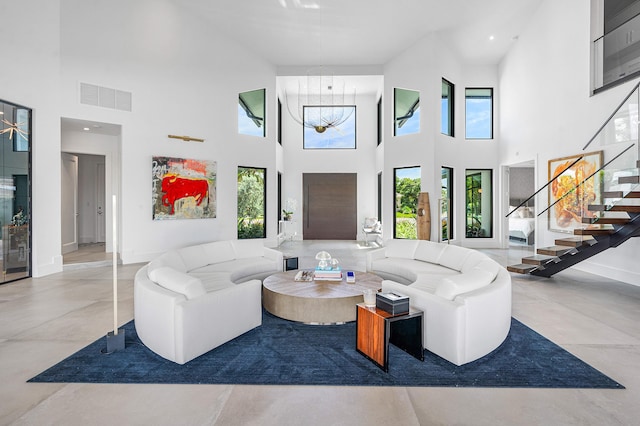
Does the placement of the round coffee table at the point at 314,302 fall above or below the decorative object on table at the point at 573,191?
below

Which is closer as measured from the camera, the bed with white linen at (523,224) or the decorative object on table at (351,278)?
the decorative object on table at (351,278)

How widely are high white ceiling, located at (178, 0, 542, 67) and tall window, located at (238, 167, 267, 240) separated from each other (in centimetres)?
347

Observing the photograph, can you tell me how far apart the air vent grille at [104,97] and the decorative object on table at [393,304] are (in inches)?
274

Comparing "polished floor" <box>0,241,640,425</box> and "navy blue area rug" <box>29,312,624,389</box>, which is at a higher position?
"navy blue area rug" <box>29,312,624,389</box>

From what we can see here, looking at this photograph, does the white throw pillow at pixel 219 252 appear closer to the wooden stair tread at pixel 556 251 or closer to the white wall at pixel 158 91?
the white wall at pixel 158 91

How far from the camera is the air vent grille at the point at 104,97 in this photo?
20.6ft

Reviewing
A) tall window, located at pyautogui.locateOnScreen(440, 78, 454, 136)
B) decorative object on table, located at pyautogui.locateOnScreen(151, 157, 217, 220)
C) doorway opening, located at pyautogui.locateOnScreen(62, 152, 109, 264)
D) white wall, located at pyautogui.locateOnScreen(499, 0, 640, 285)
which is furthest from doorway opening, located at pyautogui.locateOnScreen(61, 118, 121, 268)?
white wall, located at pyautogui.locateOnScreen(499, 0, 640, 285)

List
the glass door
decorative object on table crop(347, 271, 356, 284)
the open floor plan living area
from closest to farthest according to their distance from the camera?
the open floor plan living area → decorative object on table crop(347, 271, 356, 284) → the glass door

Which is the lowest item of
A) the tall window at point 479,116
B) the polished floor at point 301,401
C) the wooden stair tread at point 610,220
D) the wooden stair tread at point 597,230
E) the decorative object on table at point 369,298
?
the polished floor at point 301,401

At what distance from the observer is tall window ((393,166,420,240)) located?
8729 millimetres

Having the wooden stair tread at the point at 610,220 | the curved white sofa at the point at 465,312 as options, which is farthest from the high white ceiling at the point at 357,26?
the curved white sofa at the point at 465,312

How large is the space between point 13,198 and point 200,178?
3392mm

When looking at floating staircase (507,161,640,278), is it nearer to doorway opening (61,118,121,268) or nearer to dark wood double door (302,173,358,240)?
dark wood double door (302,173,358,240)

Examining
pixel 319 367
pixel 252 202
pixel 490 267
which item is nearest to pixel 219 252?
pixel 319 367
